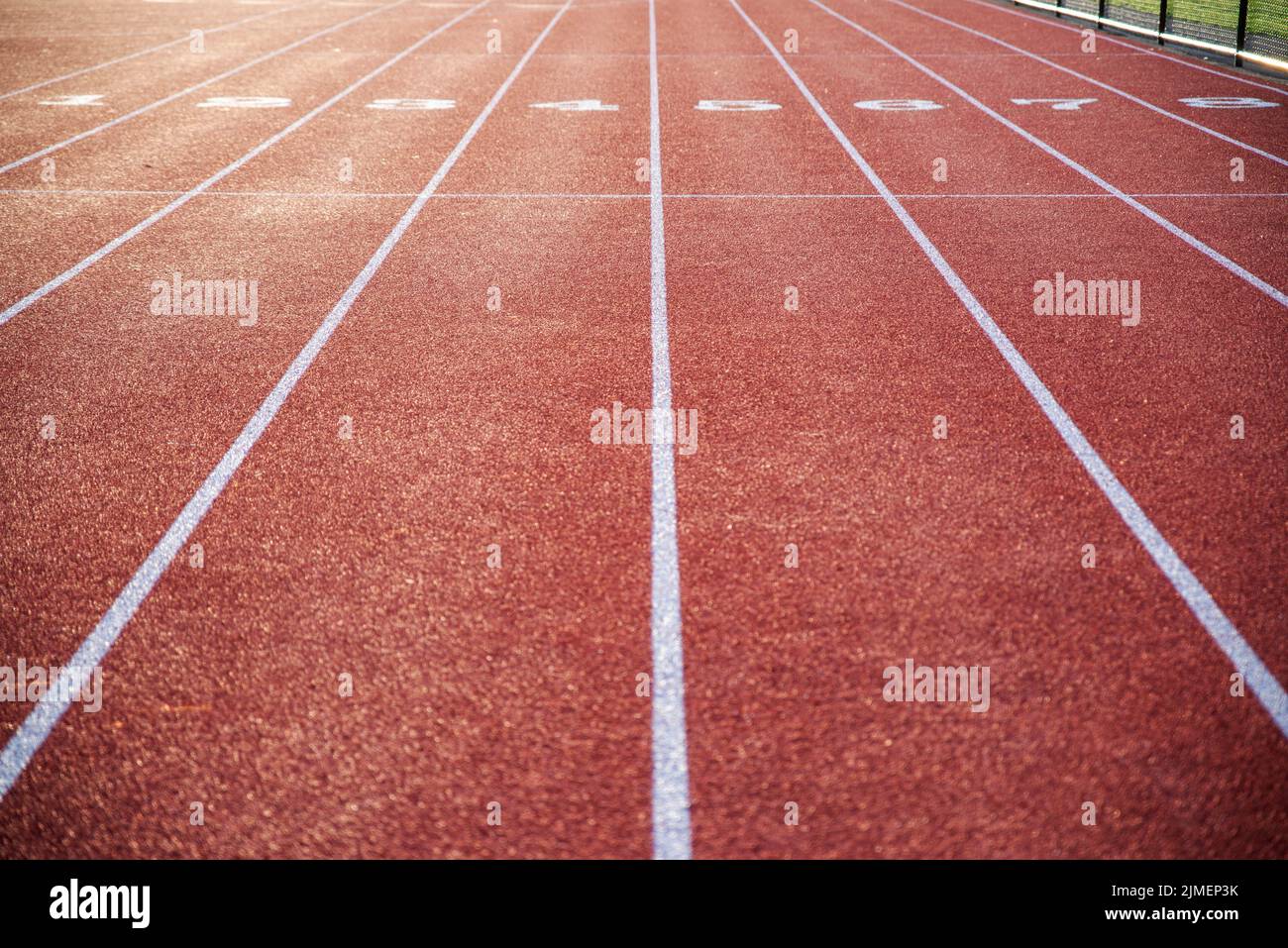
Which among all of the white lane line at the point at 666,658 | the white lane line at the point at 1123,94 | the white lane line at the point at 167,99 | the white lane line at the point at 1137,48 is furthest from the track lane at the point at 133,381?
the white lane line at the point at 1137,48

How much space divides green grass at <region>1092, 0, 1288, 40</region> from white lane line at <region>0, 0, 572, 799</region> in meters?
13.9

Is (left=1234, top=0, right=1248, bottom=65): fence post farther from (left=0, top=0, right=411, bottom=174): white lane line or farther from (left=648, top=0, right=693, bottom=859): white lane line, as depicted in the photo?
(left=0, top=0, right=411, bottom=174): white lane line

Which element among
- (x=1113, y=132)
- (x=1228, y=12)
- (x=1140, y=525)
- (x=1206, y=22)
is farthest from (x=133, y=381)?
(x=1228, y=12)

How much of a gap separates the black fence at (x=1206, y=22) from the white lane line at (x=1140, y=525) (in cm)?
995

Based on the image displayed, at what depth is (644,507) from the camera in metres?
4.77

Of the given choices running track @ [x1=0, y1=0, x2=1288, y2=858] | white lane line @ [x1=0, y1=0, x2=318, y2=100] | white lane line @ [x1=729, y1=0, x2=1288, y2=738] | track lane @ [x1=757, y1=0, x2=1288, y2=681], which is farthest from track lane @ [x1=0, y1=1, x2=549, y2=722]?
white lane line @ [x1=0, y1=0, x2=318, y2=100]

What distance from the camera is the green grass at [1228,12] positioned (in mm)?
15633

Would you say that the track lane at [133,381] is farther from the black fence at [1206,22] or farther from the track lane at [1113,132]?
the black fence at [1206,22]

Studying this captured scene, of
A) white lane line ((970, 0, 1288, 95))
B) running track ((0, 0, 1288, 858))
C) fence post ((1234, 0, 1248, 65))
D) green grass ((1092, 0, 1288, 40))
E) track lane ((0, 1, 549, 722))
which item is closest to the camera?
running track ((0, 0, 1288, 858))

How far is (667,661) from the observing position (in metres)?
3.77

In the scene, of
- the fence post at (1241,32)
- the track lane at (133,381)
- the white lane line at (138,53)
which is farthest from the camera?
the fence post at (1241,32)

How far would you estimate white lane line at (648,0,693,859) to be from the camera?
311 centimetres
